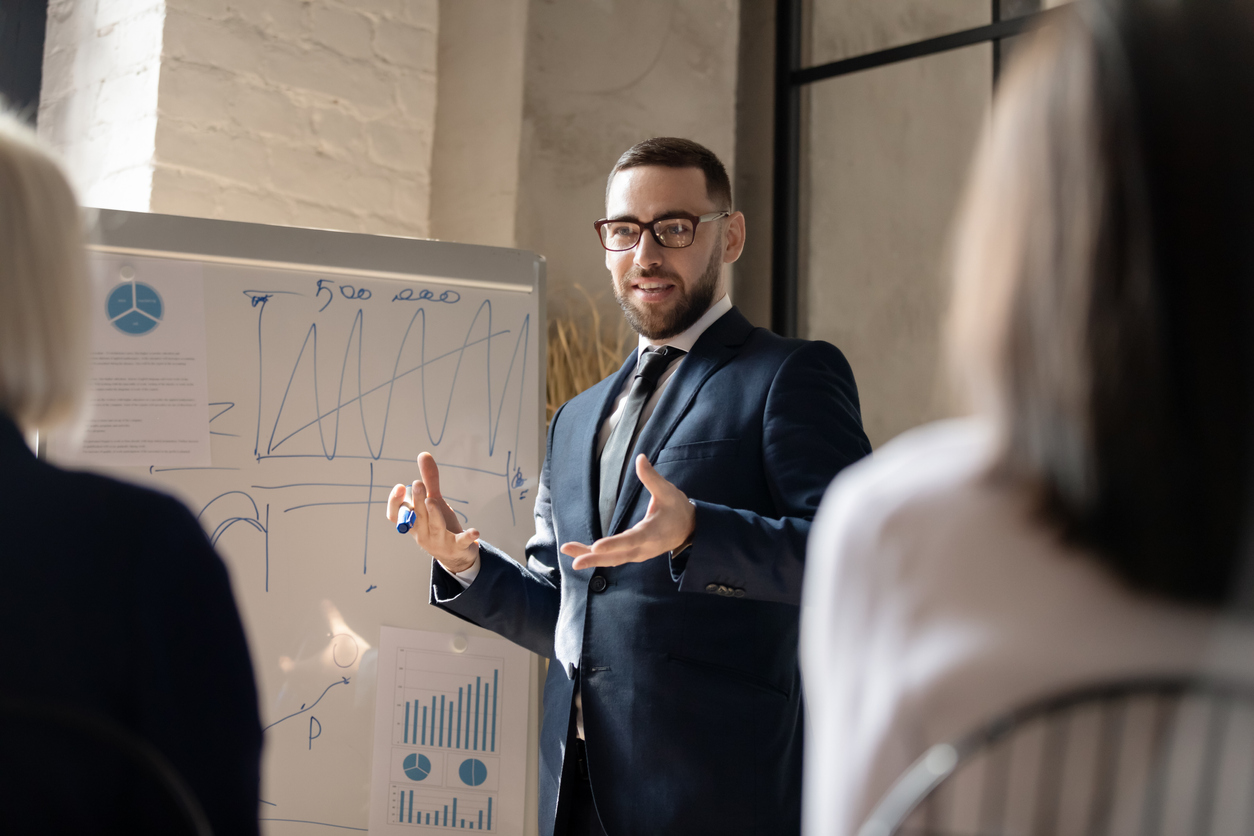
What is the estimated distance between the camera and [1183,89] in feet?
1.71

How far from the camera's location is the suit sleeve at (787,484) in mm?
1442

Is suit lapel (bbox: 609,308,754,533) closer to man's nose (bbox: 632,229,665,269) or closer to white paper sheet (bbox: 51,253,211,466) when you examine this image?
man's nose (bbox: 632,229,665,269)

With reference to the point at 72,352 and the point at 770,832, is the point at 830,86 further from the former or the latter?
the point at 72,352

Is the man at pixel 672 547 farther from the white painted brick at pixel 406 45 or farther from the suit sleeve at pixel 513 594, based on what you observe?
the white painted brick at pixel 406 45

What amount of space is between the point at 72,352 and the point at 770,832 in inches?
46.2

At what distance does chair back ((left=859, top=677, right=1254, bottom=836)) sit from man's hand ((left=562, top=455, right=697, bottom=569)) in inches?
32.4

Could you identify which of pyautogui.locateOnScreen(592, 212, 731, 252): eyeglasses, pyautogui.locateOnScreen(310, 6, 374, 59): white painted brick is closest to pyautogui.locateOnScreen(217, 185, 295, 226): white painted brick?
pyautogui.locateOnScreen(310, 6, 374, 59): white painted brick

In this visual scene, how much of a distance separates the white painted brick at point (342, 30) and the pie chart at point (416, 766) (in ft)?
6.66

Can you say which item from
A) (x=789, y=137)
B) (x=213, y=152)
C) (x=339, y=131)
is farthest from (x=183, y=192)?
(x=789, y=137)

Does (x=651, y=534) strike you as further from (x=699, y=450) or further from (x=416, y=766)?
(x=416, y=766)

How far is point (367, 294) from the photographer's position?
2.04m

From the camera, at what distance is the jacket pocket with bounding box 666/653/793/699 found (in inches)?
61.0

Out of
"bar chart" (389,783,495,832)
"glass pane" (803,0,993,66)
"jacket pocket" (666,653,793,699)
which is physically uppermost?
"glass pane" (803,0,993,66)

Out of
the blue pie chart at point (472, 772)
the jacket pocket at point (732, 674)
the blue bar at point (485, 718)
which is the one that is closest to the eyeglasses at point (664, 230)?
the jacket pocket at point (732, 674)
